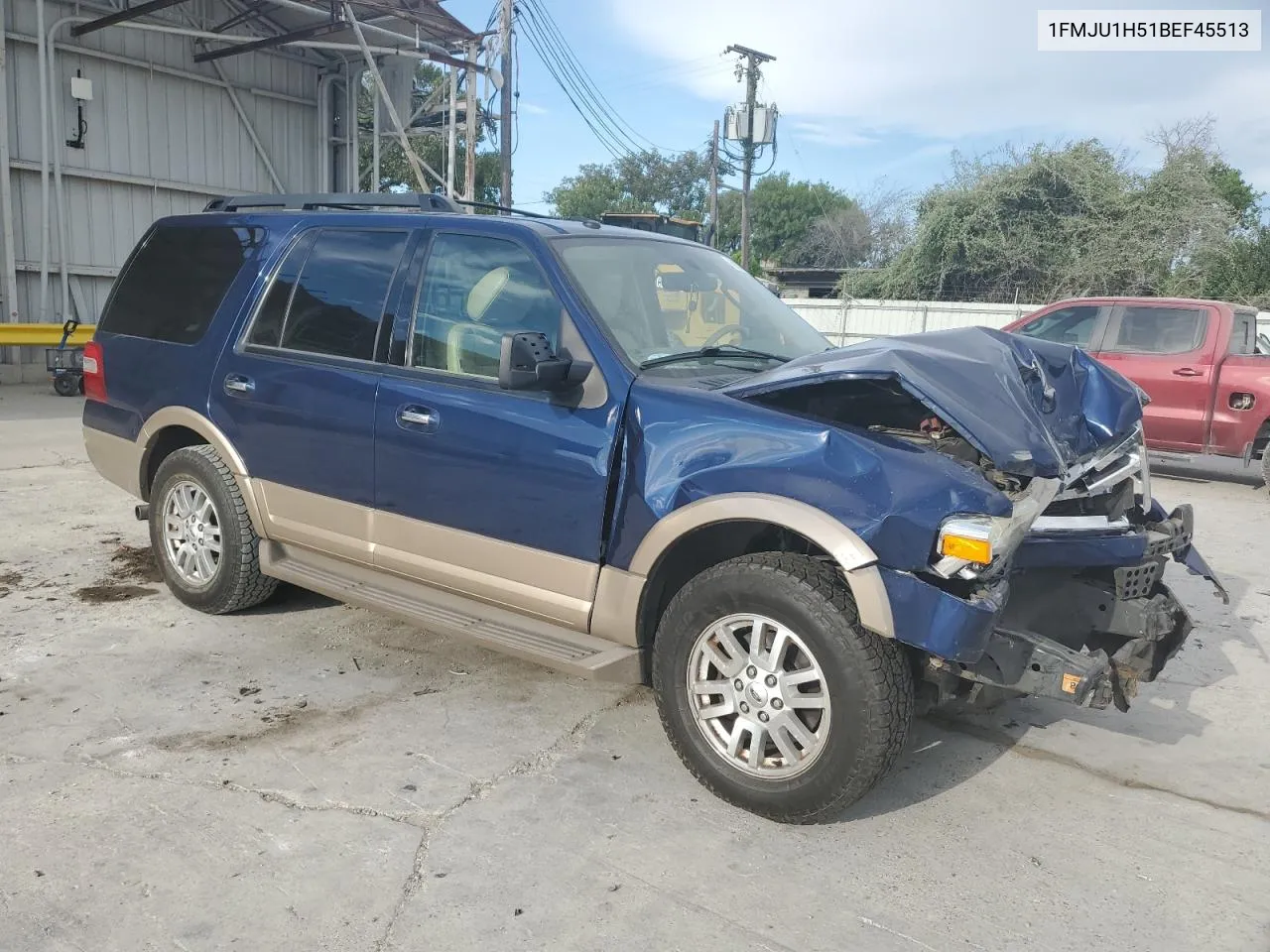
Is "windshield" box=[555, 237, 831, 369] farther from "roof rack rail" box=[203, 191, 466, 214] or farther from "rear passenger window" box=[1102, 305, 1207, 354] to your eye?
"rear passenger window" box=[1102, 305, 1207, 354]

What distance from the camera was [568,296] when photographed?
12.8 ft

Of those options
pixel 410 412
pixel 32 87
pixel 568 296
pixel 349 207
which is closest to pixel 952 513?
pixel 568 296

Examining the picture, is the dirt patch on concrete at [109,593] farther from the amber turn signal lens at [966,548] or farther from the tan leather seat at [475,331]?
the amber turn signal lens at [966,548]

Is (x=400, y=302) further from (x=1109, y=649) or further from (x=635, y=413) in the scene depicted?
(x=1109, y=649)

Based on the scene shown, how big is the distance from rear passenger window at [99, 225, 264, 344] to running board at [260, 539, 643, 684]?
4.05 feet

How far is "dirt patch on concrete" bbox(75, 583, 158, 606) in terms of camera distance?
212 inches

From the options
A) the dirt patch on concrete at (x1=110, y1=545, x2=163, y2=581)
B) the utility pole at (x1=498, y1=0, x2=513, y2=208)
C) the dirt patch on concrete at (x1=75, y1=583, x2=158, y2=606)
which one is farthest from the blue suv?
the utility pole at (x1=498, y1=0, x2=513, y2=208)

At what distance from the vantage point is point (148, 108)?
15.5 meters

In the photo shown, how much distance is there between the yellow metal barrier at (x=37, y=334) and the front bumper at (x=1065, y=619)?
43.8 feet

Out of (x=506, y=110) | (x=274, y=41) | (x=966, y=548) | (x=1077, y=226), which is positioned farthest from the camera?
(x=1077, y=226)

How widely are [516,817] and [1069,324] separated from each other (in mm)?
9225

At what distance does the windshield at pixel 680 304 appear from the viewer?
13.1 feet

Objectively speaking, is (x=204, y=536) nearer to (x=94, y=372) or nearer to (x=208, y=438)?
(x=208, y=438)

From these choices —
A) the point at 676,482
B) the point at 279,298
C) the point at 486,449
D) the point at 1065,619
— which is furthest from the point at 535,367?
the point at 1065,619
